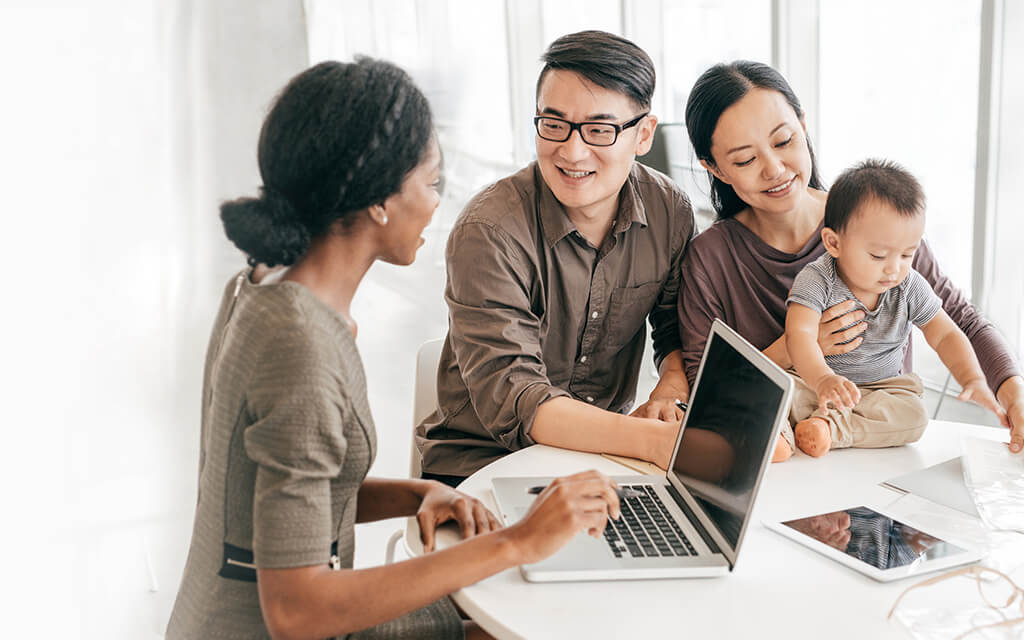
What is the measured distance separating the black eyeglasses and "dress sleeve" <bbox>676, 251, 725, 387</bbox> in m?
0.31

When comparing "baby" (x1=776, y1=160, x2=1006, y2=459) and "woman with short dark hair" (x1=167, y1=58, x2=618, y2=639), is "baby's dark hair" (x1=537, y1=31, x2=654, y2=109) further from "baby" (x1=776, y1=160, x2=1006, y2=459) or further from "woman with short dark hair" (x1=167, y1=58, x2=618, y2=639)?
"woman with short dark hair" (x1=167, y1=58, x2=618, y2=639)

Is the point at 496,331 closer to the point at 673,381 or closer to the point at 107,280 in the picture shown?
the point at 673,381

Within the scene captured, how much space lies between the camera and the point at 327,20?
4.38 m

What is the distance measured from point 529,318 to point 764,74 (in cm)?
65

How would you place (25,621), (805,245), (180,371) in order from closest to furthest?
(805,245), (25,621), (180,371)

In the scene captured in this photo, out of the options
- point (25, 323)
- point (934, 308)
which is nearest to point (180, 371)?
point (25, 323)

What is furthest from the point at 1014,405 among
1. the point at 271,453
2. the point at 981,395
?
the point at 271,453

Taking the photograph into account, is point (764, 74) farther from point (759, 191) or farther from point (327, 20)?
point (327, 20)

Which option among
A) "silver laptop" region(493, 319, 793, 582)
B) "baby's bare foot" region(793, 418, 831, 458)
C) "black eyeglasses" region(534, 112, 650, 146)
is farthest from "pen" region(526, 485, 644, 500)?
"black eyeglasses" region(534, 112, 650, 146)

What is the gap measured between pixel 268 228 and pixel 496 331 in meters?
0.61

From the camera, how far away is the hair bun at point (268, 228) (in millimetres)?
1035

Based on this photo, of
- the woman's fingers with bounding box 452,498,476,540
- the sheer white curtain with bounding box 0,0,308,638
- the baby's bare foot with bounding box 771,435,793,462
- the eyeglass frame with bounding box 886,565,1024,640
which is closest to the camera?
the eyeglass frame with bounding box 886,565,1024,640

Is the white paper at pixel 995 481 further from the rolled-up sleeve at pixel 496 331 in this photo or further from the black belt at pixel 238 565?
the black belt at pixel 238 565

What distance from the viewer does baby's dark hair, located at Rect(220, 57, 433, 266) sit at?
3.38ft
